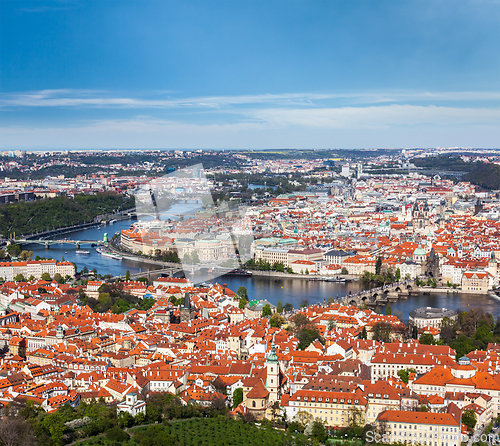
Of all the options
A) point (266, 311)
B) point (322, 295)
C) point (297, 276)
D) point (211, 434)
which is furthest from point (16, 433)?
point (297, 276)

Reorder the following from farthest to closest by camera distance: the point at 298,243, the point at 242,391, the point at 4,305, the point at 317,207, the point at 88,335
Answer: the point at 317,207 → the point at 298,243 → the point at 4,305 → the point at 88,335 → the point at 242,391

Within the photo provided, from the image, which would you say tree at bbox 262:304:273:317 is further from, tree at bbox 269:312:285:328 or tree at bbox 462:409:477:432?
tree at bbox 462:409:477:432

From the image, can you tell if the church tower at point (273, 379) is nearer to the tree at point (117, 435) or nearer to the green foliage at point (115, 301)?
the tree at point (117, 435)

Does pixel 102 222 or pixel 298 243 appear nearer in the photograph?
pixel 298 243

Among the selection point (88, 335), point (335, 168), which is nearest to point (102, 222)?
point (88, 335)

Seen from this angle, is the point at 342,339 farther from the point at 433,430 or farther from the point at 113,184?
the point at 113,184
